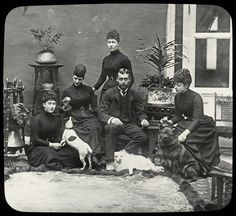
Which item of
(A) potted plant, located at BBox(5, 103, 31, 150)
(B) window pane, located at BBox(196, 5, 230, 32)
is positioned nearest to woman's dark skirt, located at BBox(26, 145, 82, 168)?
(A) potted plant, located at BBox(5, 103, 31, 150)

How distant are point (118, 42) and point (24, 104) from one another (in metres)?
0.59

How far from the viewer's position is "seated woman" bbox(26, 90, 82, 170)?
9.37ft

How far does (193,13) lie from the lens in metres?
2.83

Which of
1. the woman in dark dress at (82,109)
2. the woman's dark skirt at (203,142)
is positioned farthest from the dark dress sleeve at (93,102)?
the woman's dark skirt at (203,142)

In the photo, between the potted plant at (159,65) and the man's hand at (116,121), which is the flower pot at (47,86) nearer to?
the man's hand at (116,121)

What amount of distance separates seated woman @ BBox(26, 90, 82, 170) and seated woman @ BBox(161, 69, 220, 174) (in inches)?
22.2

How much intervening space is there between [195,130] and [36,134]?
84 centimetres

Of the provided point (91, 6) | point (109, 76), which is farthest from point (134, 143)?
point (91, 6)

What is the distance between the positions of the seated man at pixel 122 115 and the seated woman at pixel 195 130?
18cm

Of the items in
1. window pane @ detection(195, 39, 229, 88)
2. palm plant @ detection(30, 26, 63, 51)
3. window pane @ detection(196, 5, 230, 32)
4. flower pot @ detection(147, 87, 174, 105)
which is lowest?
flower pot @ detection(147, 87, 174, 105)

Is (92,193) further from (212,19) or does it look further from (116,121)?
(212,19)

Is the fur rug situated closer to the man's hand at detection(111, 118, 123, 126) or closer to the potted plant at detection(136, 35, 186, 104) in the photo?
the man's hand at detection(111, 118, 123, 126)

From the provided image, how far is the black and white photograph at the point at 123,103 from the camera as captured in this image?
111 inches

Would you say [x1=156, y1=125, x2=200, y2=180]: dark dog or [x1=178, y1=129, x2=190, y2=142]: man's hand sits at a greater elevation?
[x1=178, y1=129, x2=190, y2=142]: man's hand
